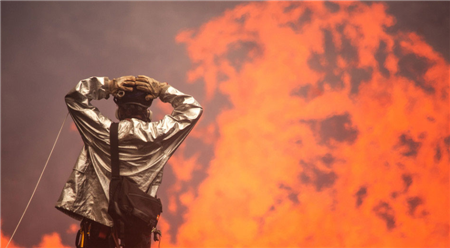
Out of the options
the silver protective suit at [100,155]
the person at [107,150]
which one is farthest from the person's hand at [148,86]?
the silver protective suit at [100,155]

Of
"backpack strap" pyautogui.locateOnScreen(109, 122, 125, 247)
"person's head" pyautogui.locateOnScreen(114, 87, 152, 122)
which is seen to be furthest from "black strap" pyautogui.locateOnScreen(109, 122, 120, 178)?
"person's head" pyautogui.locateOnScreen(114, 87, 152, 122)

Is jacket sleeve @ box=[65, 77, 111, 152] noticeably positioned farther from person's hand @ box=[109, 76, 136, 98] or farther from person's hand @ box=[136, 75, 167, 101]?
person's hand @ box=[136, 75, 167, 101]

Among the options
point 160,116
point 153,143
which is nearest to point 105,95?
point 153,143

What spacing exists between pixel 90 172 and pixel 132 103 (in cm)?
43

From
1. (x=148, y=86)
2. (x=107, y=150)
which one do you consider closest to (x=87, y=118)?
(x=107, y=150)

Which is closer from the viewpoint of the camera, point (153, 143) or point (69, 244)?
point (153, 143)

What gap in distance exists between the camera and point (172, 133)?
7.35 feet

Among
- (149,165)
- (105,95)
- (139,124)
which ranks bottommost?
(149,165)

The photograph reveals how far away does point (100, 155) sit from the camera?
2.15 m

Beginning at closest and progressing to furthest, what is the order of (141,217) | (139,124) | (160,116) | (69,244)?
(141,217)
(139,124)
(69,244)
(160,116)

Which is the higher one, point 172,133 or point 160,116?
point 160,116

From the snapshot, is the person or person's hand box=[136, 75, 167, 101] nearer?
the person

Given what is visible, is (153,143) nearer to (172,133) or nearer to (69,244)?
(172,133)

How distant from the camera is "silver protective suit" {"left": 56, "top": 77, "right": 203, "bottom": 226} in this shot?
2.09 meters
